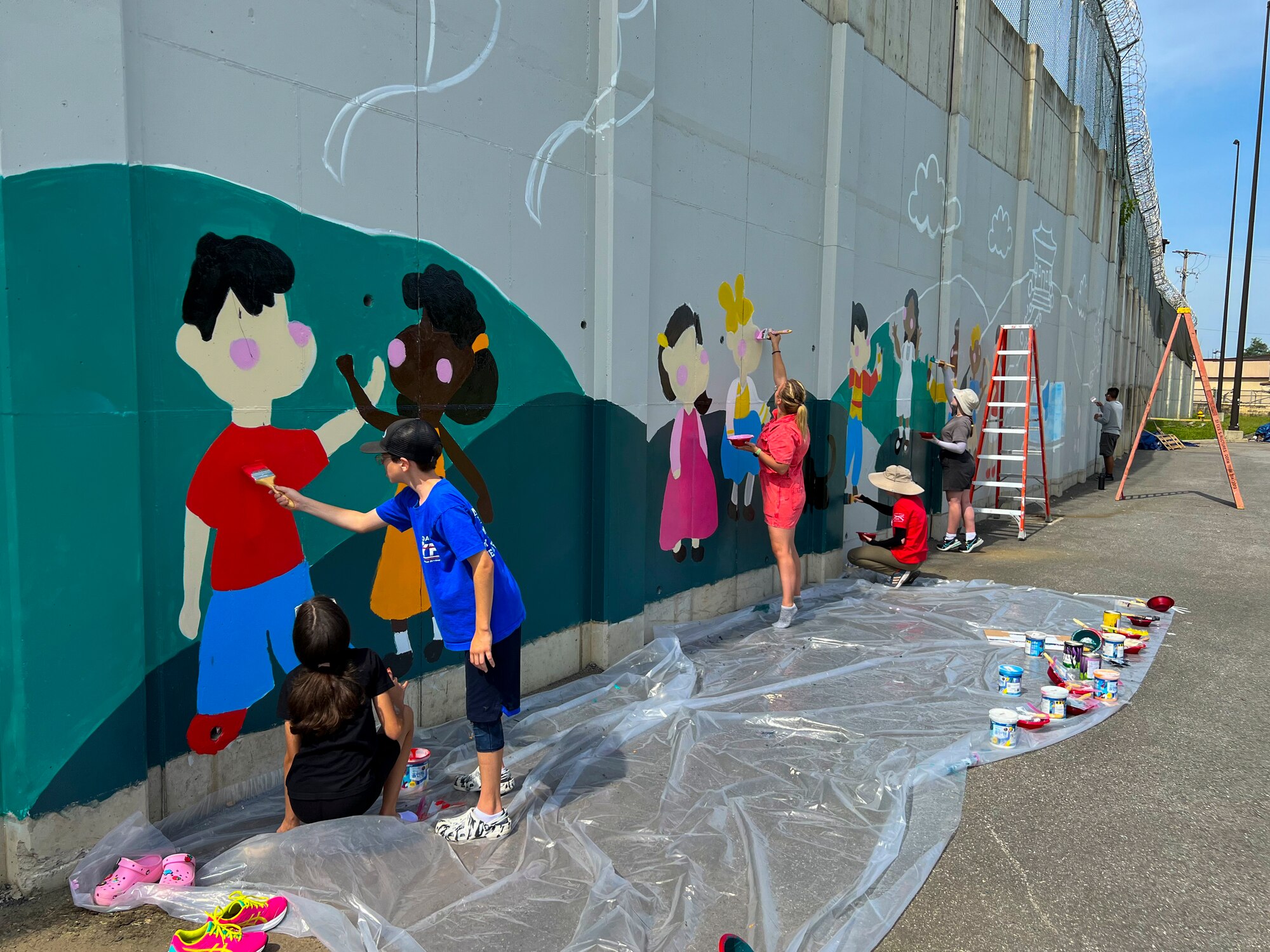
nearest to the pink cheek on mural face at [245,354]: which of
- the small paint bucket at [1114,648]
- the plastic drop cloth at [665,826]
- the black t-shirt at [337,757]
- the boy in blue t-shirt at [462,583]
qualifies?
the boy in blue t-shirt at [462,583]

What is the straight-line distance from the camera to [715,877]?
10.4 ft

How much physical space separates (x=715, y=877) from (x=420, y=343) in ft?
9.20

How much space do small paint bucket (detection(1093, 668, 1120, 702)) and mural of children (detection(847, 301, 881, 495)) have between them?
3643 mm

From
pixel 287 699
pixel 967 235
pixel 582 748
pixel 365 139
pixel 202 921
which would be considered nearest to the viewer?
pixel 202 921

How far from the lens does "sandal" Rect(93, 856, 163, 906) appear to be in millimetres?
2850

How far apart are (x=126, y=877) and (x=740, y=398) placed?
517cm

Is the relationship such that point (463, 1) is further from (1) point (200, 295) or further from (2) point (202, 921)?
(2) point (202, 921)

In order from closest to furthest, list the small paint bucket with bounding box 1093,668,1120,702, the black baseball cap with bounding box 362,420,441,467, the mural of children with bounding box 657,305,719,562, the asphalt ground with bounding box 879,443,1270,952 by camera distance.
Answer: the asphalt ground with bounding box 879,443,1270,952 < the black baseball cap with bounding box 362,420,441,467 < the small paint bucket with bounding box 1093,668,1120,702 < the mural of children with bounding box 657,305,719,562

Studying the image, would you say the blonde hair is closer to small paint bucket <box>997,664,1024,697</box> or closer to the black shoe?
small paint bucket <box>997,664,1024,697</box>

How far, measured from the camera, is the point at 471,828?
3.36 metres

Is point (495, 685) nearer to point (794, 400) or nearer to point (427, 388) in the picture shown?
point (427, 388)

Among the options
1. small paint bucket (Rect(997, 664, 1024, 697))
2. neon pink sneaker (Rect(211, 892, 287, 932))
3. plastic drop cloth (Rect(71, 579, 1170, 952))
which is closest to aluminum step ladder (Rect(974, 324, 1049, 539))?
small paint bucket (Rect(997, 664, 1024, 697))

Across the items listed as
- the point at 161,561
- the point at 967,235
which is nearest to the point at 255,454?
the point at 161,561

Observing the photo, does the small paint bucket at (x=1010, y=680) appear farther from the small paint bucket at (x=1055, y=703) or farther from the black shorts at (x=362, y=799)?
the black shorts at (x=362, y=799)
